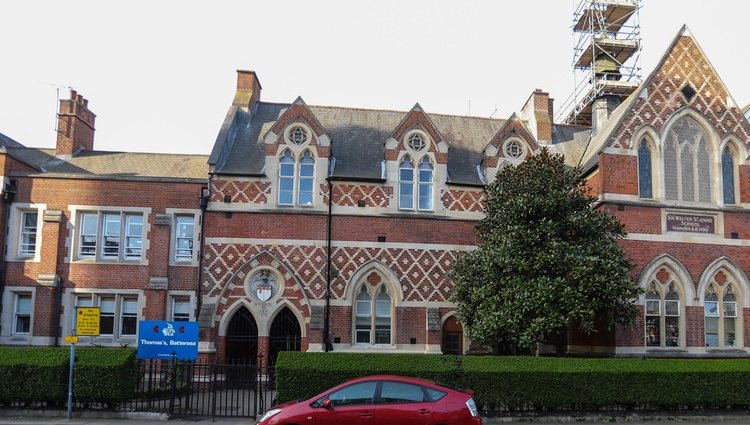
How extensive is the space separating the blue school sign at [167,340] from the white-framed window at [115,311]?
21.8 ft

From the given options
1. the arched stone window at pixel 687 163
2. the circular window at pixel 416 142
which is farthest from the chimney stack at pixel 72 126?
the arched stone window at pixel 687 163

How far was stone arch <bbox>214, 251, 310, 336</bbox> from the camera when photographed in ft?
70.0

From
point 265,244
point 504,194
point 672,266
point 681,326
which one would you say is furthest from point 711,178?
point 265,244

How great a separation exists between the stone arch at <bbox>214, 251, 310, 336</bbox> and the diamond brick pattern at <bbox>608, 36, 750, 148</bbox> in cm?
1340

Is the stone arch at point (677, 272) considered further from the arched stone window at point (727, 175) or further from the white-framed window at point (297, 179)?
the white-framed window at point (297, 179)

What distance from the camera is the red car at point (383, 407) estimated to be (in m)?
11.2

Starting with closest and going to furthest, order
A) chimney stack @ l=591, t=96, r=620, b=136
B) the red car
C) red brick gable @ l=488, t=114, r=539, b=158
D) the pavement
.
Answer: the red car < the pavement < red brick gable @ l=488, t=114, r=539, b=158 < chimney stack @ l=591, t=96, r=620, b=136

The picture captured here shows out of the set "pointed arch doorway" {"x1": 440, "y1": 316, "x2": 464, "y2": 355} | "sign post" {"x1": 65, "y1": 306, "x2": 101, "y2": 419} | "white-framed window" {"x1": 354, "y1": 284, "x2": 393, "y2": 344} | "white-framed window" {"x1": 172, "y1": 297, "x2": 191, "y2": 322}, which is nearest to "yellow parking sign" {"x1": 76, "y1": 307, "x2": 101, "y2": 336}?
"sign post" {"x1": 65, "y1": 306, "x2": 101, "y2": 419}

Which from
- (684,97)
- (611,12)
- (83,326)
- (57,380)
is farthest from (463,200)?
(611,12)

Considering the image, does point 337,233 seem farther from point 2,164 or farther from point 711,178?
point 711,178

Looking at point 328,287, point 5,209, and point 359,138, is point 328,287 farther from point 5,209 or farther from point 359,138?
point 5,209

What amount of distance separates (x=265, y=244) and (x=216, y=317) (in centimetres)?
303

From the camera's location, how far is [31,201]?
2189 cm

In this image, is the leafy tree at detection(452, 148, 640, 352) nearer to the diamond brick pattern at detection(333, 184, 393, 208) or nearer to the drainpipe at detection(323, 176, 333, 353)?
the diamond brick pattern at detection(333, 184, 393, 208)
